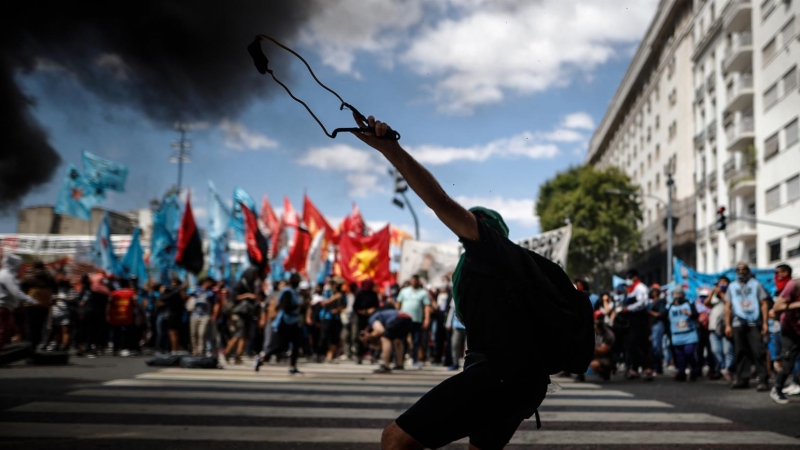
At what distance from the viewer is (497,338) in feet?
9.27

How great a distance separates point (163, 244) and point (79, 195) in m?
2.77

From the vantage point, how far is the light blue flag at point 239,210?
79.7 ft

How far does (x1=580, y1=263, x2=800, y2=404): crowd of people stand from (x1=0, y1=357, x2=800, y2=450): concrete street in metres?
0.63

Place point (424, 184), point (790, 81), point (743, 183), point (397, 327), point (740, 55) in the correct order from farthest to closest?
point (740, 55) < point (743, 183) < point (790, 81) < point (397, 327) < point (424, 184)

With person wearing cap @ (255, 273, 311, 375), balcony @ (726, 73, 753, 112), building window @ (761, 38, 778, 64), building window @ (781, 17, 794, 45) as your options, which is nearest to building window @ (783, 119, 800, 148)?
building window @ (781, 17, 794, 45)

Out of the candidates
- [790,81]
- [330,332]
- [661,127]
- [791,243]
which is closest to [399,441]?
[330,332]

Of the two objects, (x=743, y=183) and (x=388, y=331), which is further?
(x=743, y=183)

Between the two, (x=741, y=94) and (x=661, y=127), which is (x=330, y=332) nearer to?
(x=741, y=94)

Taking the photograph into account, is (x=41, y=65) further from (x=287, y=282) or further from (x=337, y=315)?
(x=337, y=315)

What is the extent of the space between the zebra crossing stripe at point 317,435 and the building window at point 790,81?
32111 mm

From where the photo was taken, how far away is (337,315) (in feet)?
56.8

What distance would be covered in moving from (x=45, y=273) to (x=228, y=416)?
8548 mm

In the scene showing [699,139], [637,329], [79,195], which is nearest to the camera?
[637,329]

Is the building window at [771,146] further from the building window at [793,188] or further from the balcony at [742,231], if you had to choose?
the balcony at [742,231]
